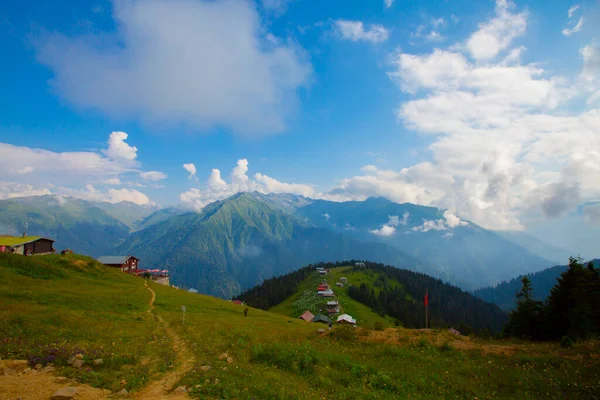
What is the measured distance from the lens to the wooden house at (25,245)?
59.0 m

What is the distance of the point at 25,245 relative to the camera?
61.9m

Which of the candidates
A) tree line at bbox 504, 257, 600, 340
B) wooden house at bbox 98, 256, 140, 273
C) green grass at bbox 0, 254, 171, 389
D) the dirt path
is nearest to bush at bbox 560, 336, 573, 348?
tree line at bbox 504, 257, 600, 340

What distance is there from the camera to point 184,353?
19.8 meters

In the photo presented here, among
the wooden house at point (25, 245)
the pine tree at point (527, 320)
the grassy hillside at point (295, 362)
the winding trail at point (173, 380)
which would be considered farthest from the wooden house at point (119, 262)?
the pine tree at point (527, 320)

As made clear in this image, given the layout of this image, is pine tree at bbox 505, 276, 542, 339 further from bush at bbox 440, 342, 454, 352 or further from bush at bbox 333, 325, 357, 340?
bush at bbox 333, 325, 357, 340

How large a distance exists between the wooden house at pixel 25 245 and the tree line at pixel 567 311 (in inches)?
3816

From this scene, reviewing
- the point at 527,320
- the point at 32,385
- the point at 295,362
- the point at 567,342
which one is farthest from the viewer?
the point at 527,320

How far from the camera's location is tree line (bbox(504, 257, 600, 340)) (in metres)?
35.8

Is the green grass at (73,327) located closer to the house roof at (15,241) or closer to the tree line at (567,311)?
the house roof at (15,241)

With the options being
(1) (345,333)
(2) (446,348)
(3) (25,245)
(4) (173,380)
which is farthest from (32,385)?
(3) (25,245)

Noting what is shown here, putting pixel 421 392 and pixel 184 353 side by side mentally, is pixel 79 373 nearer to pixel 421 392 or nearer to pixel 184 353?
pixel 184 353

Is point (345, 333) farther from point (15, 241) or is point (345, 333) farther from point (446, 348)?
point (15, 241)

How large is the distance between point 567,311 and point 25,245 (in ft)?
335

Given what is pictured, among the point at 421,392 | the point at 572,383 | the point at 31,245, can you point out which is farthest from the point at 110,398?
the point at 31,245
